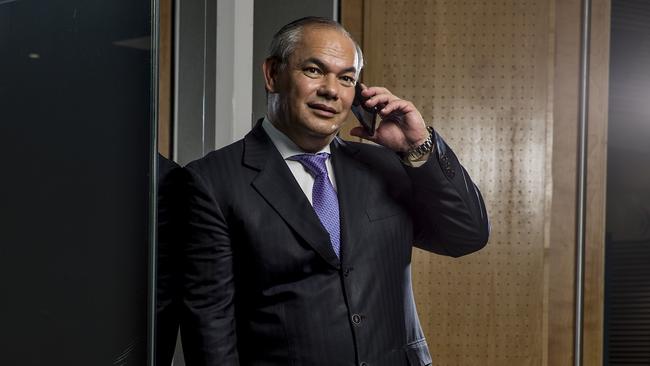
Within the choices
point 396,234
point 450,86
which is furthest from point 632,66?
point 396,234

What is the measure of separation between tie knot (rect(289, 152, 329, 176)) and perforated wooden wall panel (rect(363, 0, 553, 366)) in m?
1.79

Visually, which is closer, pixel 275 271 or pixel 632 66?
pixel 275 271

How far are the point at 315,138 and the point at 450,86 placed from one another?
1.90m

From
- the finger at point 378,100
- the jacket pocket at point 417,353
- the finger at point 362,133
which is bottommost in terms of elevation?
the jacket pocket at point 417,353

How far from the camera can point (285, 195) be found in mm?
1905

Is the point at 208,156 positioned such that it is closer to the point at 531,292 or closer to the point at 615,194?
the point at 531,292

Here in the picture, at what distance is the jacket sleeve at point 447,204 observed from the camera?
2031 mm

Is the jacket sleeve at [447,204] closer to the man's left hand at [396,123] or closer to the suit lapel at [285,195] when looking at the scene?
the man's left hand at [396,123]

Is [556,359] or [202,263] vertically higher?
[202,263]

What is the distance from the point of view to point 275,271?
6.01 feet

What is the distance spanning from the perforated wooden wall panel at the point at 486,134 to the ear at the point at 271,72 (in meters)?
1.79
